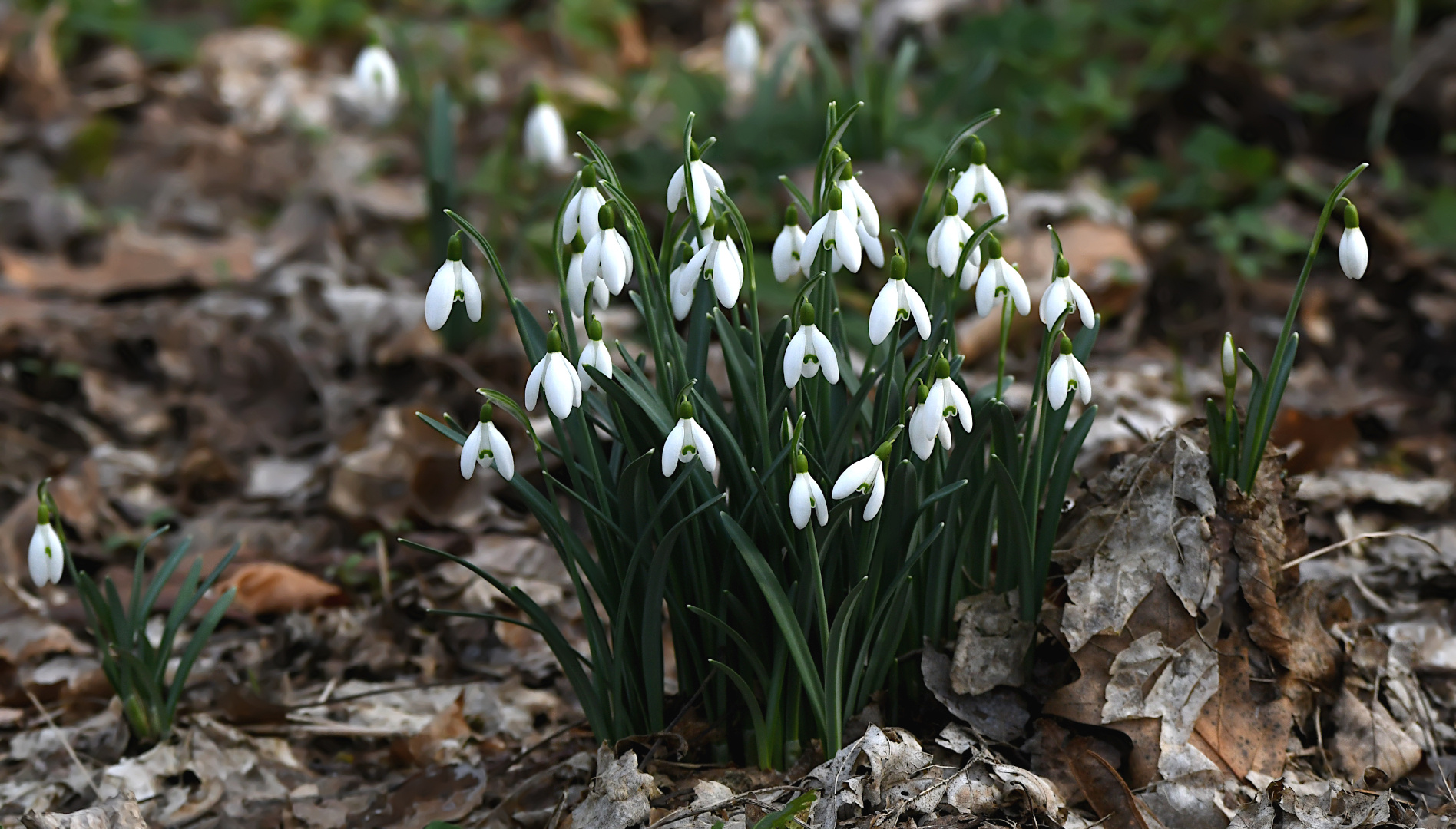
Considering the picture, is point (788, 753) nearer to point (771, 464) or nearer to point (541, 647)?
point (771, 464)

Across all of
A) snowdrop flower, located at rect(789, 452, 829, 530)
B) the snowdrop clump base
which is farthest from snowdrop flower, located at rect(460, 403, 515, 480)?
snowdrop flower, located at rect(789, 452, 829, 530)

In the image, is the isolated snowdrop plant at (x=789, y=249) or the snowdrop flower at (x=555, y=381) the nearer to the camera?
the snowdrop flower at (x=555, y=381)

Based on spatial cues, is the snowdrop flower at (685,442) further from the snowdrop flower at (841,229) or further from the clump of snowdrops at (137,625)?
the clump of snowdrops at (137,625)

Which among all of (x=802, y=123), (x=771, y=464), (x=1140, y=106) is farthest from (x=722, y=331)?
(x=1140, y=106)

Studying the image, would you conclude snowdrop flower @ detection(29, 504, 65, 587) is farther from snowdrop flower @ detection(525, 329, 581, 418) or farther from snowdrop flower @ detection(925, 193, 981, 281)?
snowdrop flower @ detection(925, 193, 981, 281)

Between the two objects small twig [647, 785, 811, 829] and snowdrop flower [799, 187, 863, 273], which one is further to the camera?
small twig [647, 785, 811, 829]

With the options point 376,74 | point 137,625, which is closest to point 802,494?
point 137,625

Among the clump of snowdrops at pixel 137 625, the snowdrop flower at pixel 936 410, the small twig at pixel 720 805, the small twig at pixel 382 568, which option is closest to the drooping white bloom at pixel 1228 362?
the snowdrop flower at pixel 936 410
